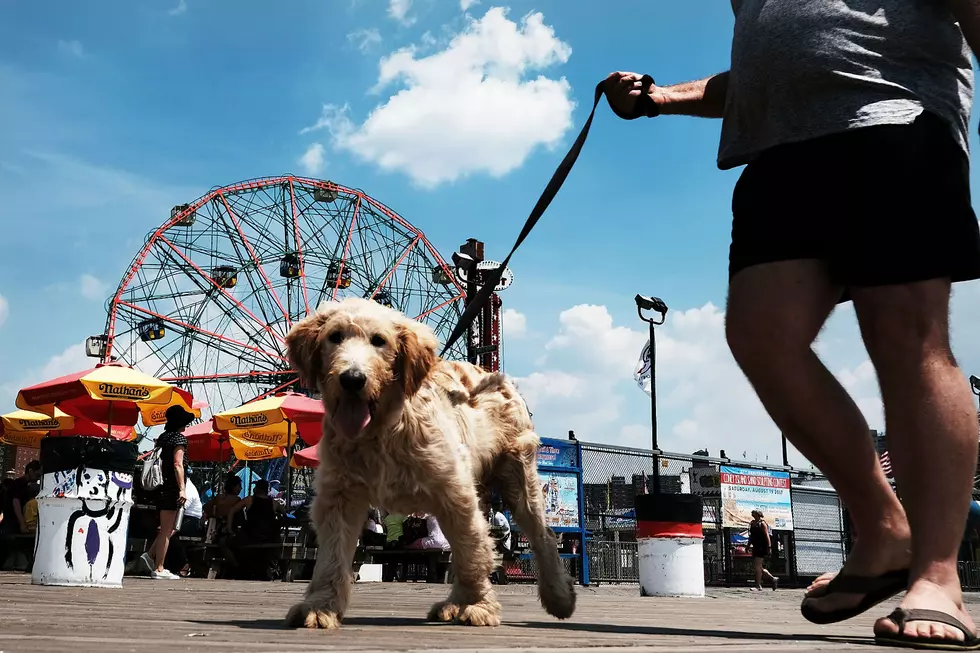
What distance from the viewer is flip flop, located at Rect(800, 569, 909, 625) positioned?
2969 millimetres

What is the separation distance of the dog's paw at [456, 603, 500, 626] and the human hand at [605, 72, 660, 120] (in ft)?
6.63

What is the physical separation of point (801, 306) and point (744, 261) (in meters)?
0.24

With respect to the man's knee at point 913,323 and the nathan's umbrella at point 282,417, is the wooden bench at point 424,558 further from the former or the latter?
the man's knee at point 913,323

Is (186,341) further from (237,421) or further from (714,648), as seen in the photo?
(714,648)

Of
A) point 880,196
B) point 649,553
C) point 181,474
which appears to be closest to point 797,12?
point 880,196

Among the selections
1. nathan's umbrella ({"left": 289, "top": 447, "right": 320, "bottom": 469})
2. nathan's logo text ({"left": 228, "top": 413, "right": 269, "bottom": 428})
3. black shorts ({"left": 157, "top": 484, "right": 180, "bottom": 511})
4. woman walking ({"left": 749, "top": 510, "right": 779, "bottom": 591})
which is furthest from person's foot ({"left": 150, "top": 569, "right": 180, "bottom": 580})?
woman walking ({"left": 749, "top": 510, "right": 779, "bottom": 591})

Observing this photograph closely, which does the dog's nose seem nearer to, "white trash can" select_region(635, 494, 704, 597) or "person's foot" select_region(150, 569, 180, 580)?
"white trash can" select_region(635, 494, 704, 597)

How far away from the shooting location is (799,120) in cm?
299

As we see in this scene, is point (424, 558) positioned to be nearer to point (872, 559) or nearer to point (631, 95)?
point (631, 95)

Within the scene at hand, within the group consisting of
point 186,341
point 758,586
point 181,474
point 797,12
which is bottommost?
point 758,586

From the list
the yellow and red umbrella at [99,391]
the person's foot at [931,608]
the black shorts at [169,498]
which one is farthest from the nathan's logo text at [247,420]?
the person's foot at [931,608]

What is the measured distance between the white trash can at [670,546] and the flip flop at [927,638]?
7.68 m

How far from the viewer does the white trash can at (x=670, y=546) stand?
9.98m

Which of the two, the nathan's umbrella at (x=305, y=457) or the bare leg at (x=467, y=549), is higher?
the nathan's umbrella at (x=305, y=457)
